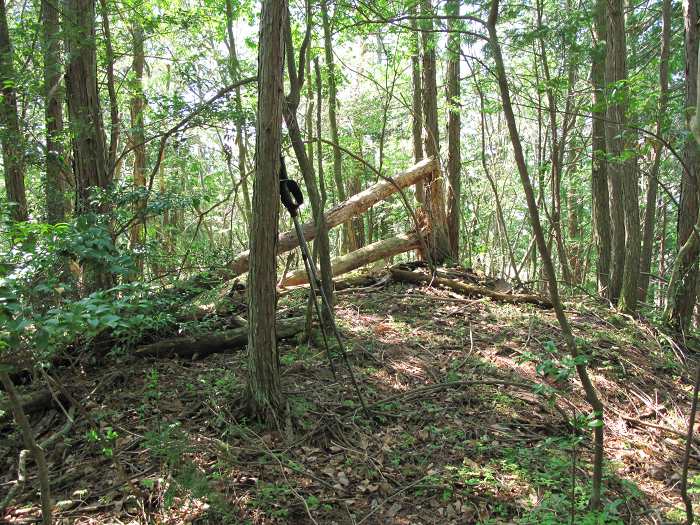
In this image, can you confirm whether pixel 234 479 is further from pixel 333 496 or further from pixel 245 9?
pixel 245 9

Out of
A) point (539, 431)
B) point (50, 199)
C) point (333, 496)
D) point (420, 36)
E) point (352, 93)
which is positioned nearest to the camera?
point (333, 496)

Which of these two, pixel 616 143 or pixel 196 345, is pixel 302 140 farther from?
pixel 616 143

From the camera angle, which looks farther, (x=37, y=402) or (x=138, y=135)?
(x=138, y=135)

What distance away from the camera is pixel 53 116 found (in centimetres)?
736

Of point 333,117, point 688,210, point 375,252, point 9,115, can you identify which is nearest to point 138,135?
point 9,115

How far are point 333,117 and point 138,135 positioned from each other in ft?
18.5

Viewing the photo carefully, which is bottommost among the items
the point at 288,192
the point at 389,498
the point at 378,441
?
the point at 389,498

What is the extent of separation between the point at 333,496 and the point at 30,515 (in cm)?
210

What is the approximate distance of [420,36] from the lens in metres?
9.60

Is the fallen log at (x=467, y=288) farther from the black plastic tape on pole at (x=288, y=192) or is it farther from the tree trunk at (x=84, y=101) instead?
the tree trunk at (x=84, y=101)

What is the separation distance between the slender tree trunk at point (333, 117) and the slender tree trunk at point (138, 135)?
237 cm

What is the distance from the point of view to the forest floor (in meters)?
3.40

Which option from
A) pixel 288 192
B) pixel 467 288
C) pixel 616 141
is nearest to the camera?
pixel 288 192

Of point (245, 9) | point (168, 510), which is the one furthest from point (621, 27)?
point (168, 510)
